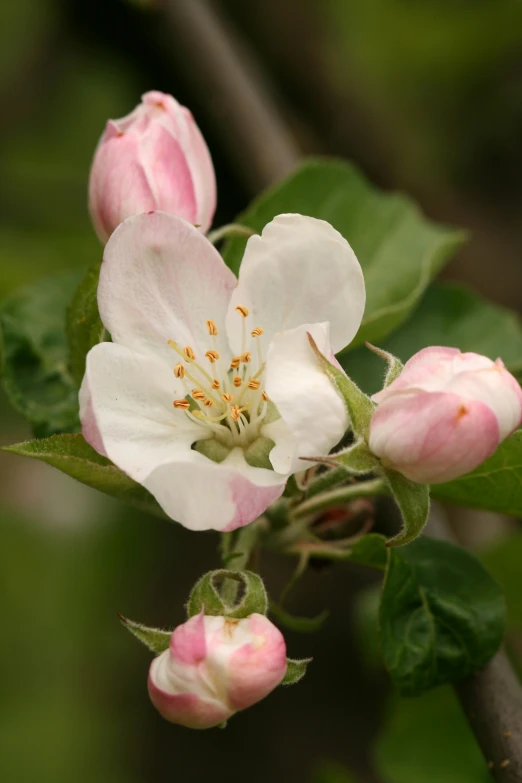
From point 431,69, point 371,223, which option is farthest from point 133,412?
point 431,69

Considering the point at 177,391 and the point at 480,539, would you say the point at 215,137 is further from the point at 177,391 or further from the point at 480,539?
the point at 177,391

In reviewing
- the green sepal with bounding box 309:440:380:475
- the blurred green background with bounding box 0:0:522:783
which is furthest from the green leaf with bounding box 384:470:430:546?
the blurred green background with bounding box 0:0:522:783

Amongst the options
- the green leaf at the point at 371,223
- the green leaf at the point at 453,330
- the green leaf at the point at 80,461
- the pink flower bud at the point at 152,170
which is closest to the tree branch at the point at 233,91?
the green leaf at the point at 371,223

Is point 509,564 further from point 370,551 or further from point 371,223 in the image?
point 371,223

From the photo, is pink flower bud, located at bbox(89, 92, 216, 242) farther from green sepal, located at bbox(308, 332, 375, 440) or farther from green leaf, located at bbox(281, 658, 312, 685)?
green leaf, located at bbox(281, 658, 312, 685)

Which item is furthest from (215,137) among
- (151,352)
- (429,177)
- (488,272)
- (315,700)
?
(315,700)

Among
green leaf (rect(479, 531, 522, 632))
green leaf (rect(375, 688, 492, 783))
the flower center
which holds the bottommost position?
green leaf (rect(375, 688, 492, 783))

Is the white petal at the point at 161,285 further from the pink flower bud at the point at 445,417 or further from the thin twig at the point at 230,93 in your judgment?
the thin twig at the point at 230,93
